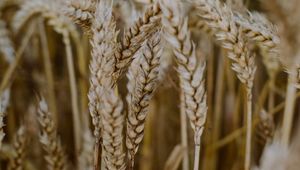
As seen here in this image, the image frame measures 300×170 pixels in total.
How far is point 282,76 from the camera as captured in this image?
1804 millimetres

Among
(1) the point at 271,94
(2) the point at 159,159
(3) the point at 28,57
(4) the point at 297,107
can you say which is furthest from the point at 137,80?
(3) the point at 28,57

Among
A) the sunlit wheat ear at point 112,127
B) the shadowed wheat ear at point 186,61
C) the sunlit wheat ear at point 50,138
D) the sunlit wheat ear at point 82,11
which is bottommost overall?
the sunlit wheat ear at point 50,138

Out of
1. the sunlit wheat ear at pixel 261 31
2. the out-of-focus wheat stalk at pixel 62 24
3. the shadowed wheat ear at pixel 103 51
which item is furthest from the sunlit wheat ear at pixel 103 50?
the out-of-focus wheat stalk at pixel 62 24

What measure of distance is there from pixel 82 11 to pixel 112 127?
0.24m

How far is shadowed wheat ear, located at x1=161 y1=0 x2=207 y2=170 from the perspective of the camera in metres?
0.73

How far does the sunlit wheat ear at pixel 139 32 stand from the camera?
81 cm

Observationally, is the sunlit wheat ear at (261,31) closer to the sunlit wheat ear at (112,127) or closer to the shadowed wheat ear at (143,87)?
the shadowed wheat ear at (143,87)

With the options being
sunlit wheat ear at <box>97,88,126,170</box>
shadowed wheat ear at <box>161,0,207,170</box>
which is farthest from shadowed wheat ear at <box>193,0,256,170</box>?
sunlit wheat ear at <box>97,88,126,170</box>

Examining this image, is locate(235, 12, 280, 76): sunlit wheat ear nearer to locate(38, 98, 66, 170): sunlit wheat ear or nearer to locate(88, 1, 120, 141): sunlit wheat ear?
locate(88, 1, 120, 141): sunlit wheat ear

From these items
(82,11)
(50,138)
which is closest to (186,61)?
(82,11)

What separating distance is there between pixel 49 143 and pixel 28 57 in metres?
0.88

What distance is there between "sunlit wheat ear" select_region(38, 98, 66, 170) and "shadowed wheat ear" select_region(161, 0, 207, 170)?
395 millimetres

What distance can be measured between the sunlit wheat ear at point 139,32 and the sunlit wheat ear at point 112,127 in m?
0.07

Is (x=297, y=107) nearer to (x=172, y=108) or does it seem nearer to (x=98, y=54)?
(x=172, y=108)
